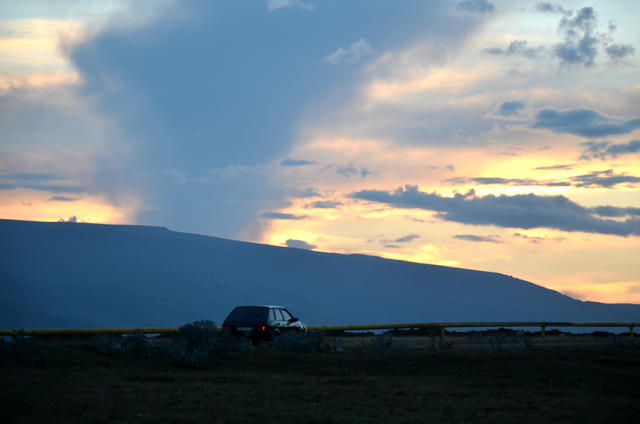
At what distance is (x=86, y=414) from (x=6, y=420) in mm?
1172

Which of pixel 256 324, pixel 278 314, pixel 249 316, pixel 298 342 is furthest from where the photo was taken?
pixel 278 314

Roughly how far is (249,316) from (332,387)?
8837 mm

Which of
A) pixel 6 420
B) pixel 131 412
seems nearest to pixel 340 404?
pixel 131 412

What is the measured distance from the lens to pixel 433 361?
19.0 m

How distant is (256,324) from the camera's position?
23031 mm

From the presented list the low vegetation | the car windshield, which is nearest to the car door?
the car windshield

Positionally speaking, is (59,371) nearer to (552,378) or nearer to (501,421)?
(501,421)

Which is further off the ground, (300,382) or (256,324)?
(256,324)

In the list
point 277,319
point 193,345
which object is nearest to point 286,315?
point 277,319

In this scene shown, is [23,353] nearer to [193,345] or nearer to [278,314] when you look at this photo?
[193,345]

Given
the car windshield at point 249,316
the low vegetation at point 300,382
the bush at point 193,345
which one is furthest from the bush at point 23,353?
the car windshield at point 249,316

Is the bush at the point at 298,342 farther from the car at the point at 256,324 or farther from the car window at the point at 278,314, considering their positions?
the car window at the point at 278,314

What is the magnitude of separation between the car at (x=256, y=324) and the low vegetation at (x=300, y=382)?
1582 millimetres

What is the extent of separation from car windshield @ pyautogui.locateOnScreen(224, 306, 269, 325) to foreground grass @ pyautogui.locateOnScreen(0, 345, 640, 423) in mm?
3309
